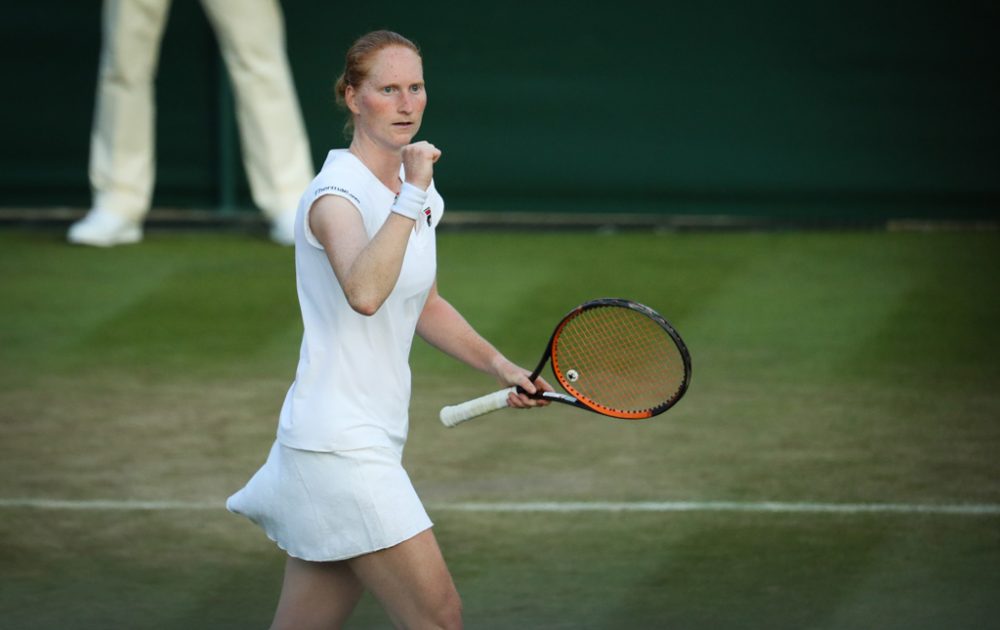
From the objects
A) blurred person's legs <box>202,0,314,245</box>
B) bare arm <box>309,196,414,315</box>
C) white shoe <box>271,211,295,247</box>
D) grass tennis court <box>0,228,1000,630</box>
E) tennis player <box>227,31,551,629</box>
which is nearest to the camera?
bare arm <box>309,196,414,315</box>

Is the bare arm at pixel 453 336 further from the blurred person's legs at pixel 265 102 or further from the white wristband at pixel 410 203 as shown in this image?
the blurred person's legs at pixel 265 102

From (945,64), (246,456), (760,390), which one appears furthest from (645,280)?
(246,456)

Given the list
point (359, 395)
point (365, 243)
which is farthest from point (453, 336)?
point (365, 243)

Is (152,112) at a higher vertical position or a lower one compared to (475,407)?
lower

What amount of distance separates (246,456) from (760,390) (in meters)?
2.50

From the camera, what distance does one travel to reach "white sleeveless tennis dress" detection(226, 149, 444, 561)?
12.4 feet

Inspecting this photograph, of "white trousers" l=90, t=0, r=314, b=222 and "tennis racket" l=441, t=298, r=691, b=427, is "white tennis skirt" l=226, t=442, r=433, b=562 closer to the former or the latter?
"tennis racket" l=441, t=298, r=691, b=427

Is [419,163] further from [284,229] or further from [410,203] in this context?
[284,229]

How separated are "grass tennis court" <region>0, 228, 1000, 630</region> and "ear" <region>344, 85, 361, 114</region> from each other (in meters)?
1.78

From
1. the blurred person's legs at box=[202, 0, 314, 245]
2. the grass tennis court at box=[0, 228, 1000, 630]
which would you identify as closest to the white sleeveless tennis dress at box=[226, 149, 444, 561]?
the grass tennis court at box=[0, 228, 1000, 630]

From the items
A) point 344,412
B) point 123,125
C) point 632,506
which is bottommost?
point 123,125

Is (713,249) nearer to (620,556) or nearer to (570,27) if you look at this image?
(570,27)

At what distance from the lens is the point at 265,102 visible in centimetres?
1097

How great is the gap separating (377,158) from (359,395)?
53 centimetres
